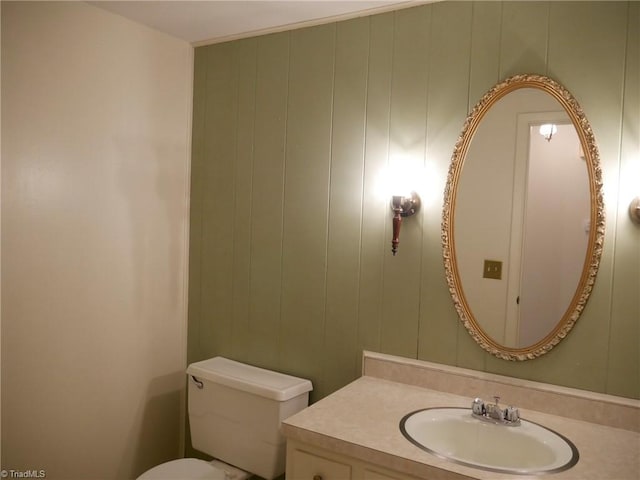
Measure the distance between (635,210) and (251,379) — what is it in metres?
1.49

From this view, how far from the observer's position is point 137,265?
242 cm

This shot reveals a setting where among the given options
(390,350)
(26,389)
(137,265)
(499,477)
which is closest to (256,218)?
(137,265)

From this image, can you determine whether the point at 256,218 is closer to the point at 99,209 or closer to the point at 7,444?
the point at 99,209

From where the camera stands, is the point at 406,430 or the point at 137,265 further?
the point at 137,265

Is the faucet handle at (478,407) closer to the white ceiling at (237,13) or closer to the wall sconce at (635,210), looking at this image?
the wall sconce at (635,210)

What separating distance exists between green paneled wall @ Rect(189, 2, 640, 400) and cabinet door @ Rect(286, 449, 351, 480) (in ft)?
1.85

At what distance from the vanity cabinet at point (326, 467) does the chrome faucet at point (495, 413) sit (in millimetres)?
390

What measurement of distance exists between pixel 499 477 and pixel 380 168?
1151 millimetres

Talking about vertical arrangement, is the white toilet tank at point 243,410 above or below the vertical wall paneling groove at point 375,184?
below

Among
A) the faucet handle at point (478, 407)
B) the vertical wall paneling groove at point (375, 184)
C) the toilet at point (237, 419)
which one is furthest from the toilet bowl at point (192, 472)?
the faucet handle at point (478, 407)

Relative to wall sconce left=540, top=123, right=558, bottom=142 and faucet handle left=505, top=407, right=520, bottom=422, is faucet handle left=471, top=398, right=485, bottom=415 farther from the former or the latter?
wall sconce left=540, top=123, right=558, bottom=142

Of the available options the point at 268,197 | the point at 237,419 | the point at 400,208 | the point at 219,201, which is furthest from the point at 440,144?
the point at 237,419

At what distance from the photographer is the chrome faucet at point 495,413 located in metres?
1.67

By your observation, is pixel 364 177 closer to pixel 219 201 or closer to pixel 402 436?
pixel 219 201
